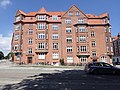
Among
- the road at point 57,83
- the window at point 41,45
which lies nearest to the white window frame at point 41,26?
the window at point 41,45

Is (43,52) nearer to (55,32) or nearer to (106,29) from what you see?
(55,32)

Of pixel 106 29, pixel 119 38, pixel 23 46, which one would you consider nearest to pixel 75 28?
pixel 106 29

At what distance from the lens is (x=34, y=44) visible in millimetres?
46062

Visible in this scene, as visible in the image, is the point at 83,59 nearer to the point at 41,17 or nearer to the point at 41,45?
the point at 41,45

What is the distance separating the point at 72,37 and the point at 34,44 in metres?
12.0

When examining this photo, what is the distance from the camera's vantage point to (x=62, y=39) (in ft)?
151

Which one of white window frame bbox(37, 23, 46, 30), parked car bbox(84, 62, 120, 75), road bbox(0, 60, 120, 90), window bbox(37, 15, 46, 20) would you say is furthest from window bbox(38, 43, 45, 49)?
road bbox(0, 60, 120, 90)

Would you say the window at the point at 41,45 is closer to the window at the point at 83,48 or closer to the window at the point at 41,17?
the window at the point at 41,17

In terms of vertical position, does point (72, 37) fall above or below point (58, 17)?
below

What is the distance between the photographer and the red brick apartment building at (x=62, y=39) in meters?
45.4

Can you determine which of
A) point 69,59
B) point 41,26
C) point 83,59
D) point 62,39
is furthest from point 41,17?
point 83,59

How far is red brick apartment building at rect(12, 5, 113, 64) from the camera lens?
45.4 m

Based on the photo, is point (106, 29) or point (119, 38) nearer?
point (106, 29)

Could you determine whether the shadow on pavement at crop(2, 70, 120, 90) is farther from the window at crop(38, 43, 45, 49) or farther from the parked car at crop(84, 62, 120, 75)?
the window at crop(38, 43, 45, 49)
